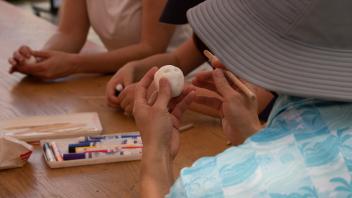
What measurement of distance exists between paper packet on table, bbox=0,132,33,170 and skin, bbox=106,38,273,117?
0.96ft

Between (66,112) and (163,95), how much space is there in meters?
0.56

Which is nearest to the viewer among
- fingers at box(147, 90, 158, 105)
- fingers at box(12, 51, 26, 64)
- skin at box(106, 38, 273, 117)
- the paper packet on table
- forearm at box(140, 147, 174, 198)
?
forearm at box(140, 147, 174, 198)

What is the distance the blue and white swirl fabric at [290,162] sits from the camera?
62 centimetres

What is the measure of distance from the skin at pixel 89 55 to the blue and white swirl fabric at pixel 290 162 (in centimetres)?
112

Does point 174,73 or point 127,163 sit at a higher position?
point 174,73

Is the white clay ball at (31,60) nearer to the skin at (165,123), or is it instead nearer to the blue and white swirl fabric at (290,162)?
the skin at (165,123)

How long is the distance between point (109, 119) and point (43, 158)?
264 mm

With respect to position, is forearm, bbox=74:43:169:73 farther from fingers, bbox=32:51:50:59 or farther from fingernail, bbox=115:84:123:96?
fingernail, bbox=115:84:123:96

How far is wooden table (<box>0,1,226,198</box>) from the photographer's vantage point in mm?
1052

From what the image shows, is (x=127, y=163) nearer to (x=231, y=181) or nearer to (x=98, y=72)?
(x=231, y=181)

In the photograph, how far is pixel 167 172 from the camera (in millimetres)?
849

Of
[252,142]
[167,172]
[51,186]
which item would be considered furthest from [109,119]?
[252,142]

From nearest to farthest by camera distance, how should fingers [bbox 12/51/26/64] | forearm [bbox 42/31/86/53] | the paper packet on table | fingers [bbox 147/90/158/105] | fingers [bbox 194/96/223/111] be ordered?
fingers [bbox 147/90/158/105] → the paper packet on table → fingers [bbox 194/96/223/111] → fingers [bbox 12/51/26/64] → forearm [bbox 42/31/86/53]

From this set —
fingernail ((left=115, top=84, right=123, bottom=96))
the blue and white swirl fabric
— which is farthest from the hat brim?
fingernail ((left=115, top=84, right=123, bottom=96))
